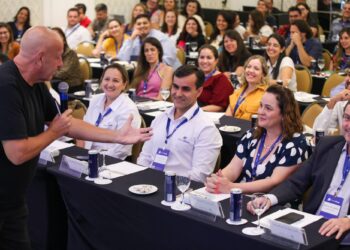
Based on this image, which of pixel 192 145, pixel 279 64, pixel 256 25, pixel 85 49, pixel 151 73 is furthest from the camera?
pixel 256 25

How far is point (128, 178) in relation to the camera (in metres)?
3.46

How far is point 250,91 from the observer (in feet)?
18.1

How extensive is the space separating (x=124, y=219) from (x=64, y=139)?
55.9 inches

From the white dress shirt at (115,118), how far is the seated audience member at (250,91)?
1256 millimetres

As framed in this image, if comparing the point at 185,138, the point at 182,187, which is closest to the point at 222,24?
the point at 185,138

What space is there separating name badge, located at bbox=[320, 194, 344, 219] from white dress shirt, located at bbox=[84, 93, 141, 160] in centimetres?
172

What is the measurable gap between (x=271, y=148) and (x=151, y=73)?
3245mm

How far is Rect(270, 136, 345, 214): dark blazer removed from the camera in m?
3.28

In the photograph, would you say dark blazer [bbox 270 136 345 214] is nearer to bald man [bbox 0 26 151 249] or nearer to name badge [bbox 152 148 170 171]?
name badge [bbox 152 148 170 171]

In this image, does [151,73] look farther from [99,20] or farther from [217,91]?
[99,20]

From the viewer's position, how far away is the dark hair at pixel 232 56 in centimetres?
735

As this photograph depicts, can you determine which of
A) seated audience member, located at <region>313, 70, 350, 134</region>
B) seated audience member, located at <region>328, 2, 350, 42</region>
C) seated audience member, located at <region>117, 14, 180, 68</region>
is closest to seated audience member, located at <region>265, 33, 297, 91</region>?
seated audience member, located at <region>117, 14, 180, 68</region>

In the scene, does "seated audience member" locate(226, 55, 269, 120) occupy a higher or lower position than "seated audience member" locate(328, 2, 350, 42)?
lower

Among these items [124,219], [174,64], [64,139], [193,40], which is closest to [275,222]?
[124,219]
